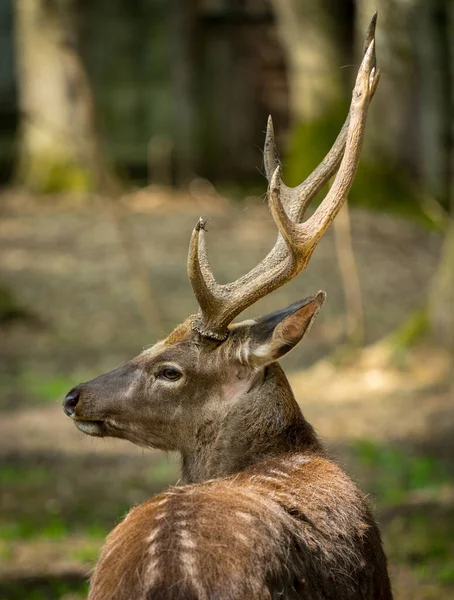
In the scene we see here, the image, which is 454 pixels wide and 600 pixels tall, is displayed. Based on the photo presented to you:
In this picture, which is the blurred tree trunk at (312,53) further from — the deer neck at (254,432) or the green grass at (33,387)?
the deer neck at (254,432)

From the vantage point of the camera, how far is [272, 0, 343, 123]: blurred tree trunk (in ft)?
53.0

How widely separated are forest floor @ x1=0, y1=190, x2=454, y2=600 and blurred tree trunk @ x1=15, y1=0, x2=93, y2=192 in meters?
0.51

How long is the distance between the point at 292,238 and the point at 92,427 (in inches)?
48.7

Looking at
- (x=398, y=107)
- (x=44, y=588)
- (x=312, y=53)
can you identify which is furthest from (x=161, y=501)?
(x=312, y=53)

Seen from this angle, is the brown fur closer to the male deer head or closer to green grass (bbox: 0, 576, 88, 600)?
the male deer head

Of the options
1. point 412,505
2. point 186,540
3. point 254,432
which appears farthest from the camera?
point 412,505

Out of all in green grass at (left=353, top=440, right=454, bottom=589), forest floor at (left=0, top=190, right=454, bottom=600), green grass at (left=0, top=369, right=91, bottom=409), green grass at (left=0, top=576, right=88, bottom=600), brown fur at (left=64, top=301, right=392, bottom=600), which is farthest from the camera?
green grass at (left=0, top=369, right=91, bottom=409)

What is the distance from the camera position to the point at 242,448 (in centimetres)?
468

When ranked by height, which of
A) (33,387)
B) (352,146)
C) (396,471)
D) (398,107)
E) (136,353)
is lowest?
(396,471)

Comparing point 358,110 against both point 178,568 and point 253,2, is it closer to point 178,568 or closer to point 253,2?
point 178,568

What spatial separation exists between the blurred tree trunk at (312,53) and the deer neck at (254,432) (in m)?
12.1

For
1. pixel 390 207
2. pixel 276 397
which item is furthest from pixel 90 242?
pixel 276 397

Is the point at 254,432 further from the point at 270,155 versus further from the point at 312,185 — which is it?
the point at 270,155

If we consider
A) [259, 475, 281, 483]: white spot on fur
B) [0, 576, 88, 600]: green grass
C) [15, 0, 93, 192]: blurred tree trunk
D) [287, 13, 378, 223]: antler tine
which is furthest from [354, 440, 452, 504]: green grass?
[15, 0, 93, 192]: blurred tree trunk
